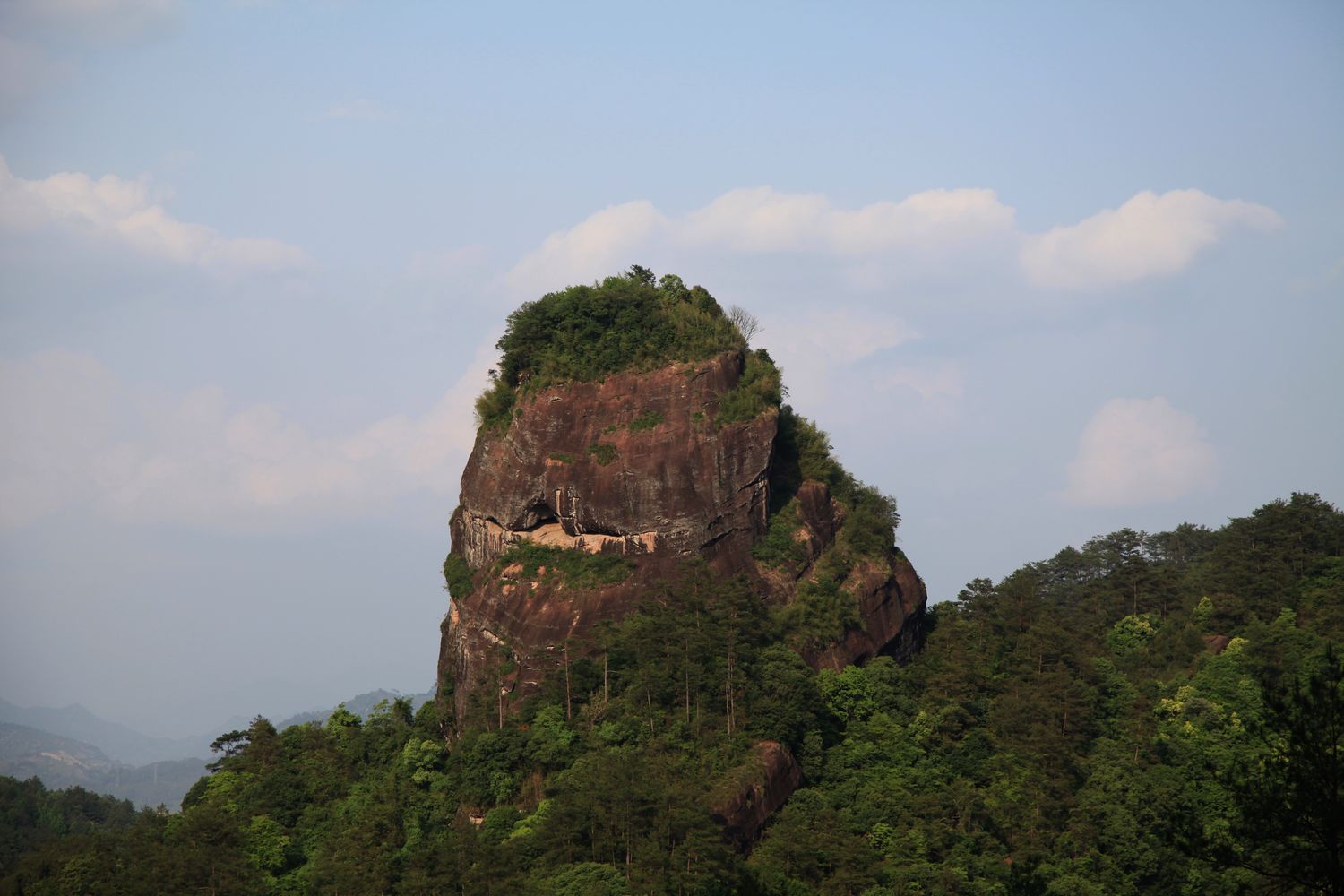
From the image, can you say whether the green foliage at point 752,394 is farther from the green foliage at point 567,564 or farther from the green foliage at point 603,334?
the green foliage at point 567,564

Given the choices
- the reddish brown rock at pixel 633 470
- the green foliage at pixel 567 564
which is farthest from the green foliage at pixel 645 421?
the green foliage at pixel 567 564

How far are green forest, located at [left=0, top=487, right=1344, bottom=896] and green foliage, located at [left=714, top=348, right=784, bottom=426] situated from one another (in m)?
6.64

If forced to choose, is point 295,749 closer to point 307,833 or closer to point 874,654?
point 307,833

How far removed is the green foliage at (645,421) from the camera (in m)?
56.7

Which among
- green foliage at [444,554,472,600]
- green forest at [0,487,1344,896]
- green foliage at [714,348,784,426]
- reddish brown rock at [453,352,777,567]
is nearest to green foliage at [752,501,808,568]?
reddish brown rock at [453,352,777,567]

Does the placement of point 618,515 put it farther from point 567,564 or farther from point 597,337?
point 597,337

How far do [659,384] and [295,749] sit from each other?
71.7ft

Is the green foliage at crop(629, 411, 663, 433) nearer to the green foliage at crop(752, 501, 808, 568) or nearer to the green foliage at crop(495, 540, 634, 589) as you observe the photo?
Result: the green foliage at crop(495, 540, 634, 589)

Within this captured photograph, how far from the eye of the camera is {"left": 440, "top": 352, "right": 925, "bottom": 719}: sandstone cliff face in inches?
2154

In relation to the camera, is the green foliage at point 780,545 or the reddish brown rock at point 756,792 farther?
the green foliage at point 780,545

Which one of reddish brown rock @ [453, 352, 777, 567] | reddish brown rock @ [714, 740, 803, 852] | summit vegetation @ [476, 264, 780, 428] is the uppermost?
summit vegetation @ [476, 264, 780, 428]

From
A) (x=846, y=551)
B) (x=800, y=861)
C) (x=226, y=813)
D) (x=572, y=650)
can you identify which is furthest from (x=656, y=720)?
(x=226, y=813)

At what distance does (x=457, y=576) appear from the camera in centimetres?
5897

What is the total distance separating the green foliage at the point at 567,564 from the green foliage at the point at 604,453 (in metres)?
3.74
